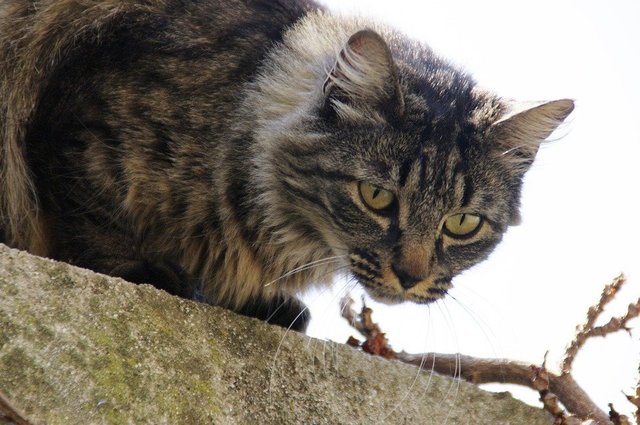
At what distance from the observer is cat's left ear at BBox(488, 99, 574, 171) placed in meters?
2.18

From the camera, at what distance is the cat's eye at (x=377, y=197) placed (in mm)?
2086

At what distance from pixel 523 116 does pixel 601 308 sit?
562 mm

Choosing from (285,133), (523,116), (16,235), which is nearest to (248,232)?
(285,133)

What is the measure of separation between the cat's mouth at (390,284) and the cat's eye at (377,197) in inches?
5.2

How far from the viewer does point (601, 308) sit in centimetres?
201

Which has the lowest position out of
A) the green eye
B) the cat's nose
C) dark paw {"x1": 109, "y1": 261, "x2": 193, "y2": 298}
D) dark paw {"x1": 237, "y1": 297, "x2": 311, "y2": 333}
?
dark paw {"x1": 237, "y1": 297, "x2": 311, "y2": 333}

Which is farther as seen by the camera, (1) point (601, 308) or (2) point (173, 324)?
(1) point (601, 308)

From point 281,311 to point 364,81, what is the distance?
0.77m

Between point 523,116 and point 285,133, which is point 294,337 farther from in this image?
point 523,116

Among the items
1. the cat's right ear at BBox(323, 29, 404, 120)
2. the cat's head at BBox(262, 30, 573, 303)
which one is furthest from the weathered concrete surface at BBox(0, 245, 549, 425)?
the cat's right ear at BBox(323, 29, 404, 120)

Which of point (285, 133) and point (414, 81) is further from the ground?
point (414, 81)

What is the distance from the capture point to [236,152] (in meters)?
2.24

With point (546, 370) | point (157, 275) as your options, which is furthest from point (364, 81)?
point (546, 370)

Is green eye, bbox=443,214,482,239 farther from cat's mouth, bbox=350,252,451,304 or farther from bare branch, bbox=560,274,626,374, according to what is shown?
bare branch, bbox=560,274,626,374
